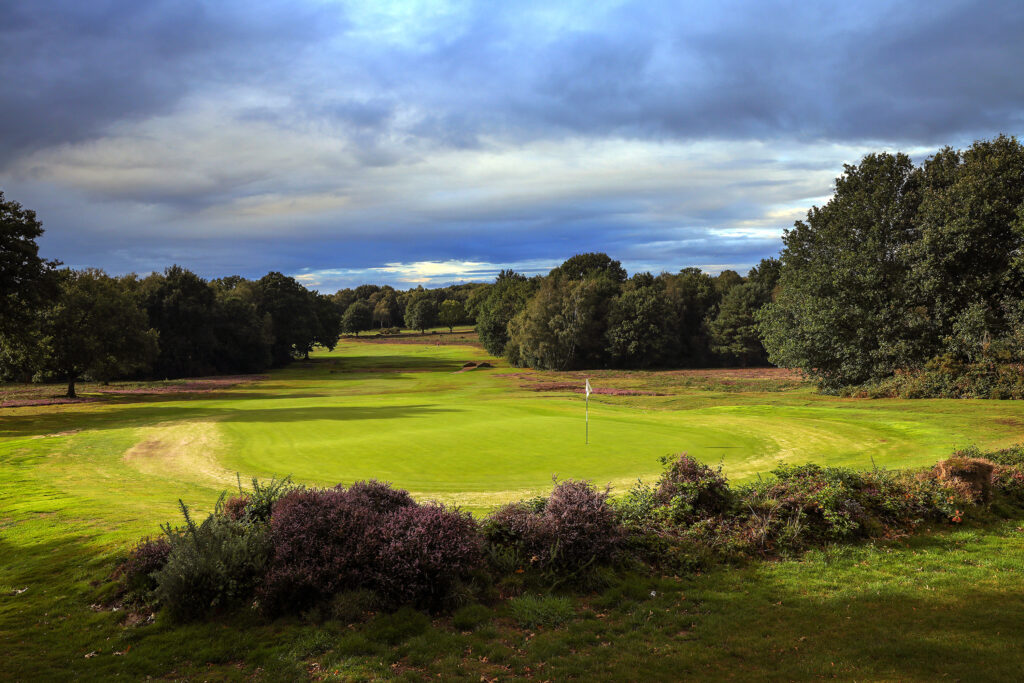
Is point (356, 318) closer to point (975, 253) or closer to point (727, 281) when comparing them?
point (727, 281)

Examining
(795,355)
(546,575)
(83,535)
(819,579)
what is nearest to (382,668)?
(546,575)

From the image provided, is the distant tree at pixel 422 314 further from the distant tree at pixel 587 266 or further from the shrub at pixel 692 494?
the shrub at pixel 692 494

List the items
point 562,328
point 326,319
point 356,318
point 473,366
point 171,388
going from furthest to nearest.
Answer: point 356,318 → point 326,319 → point 473,366 → point 562,328 → point 171,388

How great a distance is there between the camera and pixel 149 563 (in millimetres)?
7027

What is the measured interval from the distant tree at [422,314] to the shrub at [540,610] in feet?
484

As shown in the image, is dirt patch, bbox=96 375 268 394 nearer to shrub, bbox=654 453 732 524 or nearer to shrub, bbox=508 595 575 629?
shrub, bbox=654 453 732 524

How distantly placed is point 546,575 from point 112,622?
498 centimetres

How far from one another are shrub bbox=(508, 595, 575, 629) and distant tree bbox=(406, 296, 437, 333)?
148 meters

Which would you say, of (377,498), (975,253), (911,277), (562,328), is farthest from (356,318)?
(377,498)

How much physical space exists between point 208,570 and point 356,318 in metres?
151

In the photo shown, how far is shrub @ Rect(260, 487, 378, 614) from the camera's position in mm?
6414

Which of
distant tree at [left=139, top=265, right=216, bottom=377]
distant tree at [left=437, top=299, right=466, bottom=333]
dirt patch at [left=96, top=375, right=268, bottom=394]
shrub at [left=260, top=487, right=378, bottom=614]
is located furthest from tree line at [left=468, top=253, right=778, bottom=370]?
shrub at [left=260, top=487, right=378, bottom=614]

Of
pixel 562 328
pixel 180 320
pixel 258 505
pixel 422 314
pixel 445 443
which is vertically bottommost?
pixel 445 443

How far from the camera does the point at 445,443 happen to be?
18.8 metres
